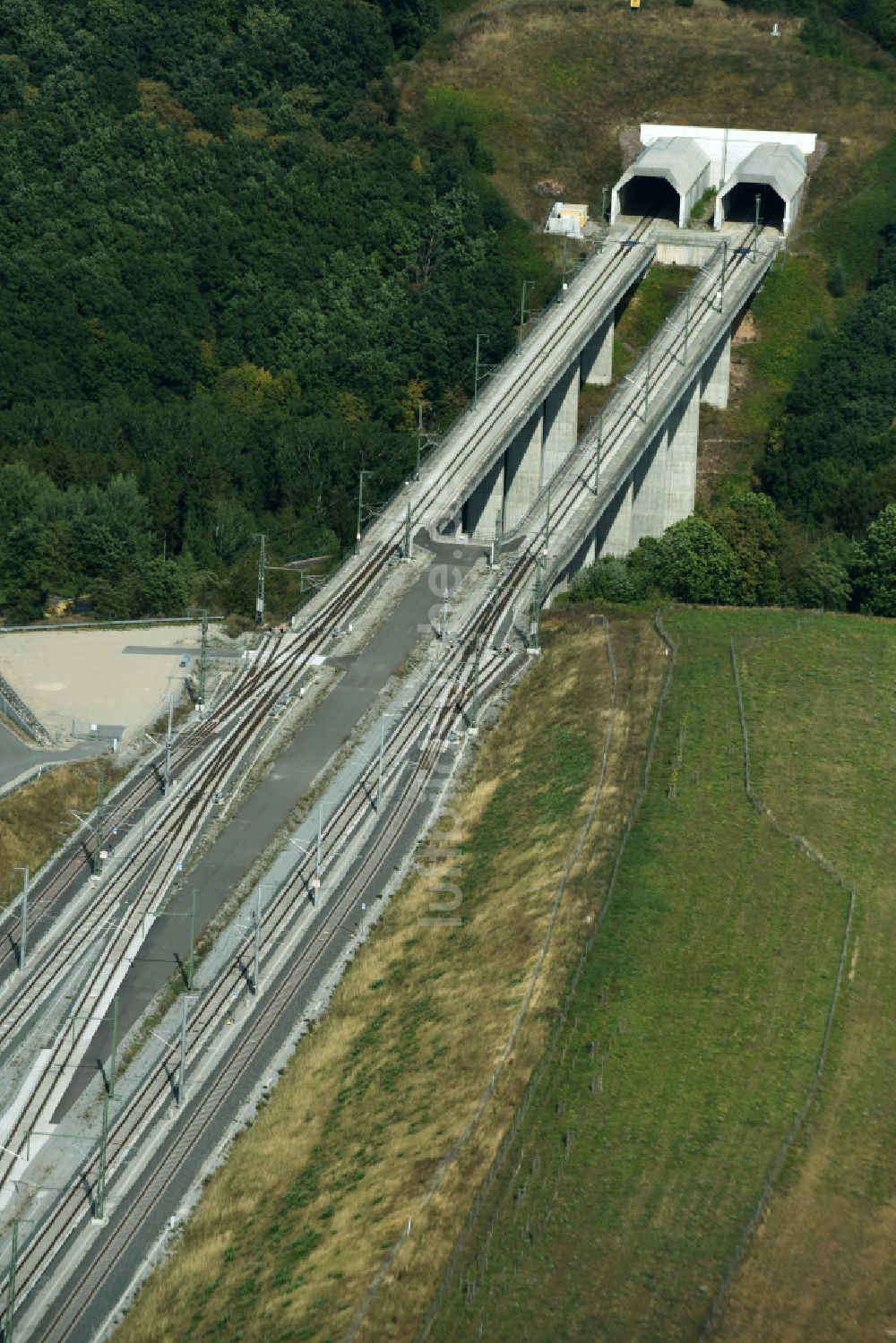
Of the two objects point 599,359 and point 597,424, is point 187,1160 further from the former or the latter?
point 599,359

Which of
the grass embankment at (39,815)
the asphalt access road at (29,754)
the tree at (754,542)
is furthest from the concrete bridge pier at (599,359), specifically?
the grass embankment at (39,815)

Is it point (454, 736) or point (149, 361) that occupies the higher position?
point (149, 361)

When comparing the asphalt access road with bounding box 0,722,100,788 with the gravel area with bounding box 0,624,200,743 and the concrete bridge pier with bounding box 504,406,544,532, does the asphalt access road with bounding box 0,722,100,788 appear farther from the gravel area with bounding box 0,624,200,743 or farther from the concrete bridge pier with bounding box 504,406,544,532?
the concrete bridge pier with bounding box 504,406,544,532

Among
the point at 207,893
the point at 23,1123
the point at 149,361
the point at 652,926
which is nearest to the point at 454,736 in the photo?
the point at 207,893

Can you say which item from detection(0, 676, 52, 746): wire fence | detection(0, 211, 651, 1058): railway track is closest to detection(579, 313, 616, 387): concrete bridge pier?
detection(0, 211, 651, 1058): railway track

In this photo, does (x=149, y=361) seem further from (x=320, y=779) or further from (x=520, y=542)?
(x=320, y=779)

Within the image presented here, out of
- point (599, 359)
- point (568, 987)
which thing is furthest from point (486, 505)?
point (568, 987)

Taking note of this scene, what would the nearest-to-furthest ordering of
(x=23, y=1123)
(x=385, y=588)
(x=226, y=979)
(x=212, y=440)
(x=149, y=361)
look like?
(x=23, y=1123)
(x=226, y=979)
(x=385, y=588)
(x=212, y=440)
(x=149, y=361)
